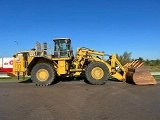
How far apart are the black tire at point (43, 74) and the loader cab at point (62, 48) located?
1142 mm

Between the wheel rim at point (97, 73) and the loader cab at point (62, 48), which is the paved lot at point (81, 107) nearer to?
the wheel rim at point (97, 73)

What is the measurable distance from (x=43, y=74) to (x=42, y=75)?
9 cm

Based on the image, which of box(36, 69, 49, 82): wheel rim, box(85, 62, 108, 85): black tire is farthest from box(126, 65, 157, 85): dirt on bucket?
box(36, 69, 49, 82): wheel rim

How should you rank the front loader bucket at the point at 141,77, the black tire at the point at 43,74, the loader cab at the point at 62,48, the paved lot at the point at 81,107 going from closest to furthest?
the paved lot at the point at 81,107, the front loader bucket at the point at 141,77, the black tire at the point at 43,74, the loader cab at the point at 62,48

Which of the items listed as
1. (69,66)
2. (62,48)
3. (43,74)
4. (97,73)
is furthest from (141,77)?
(43,74)

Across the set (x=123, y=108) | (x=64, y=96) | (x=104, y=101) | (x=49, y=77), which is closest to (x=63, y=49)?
(x=49, y=77)

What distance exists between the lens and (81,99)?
13016 millimetres

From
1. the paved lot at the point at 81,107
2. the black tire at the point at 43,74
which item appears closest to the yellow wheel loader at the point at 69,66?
the black tire at the point at 43,74

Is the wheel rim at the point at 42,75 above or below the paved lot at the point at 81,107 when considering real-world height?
above

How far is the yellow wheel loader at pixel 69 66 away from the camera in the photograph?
19891 millimetres

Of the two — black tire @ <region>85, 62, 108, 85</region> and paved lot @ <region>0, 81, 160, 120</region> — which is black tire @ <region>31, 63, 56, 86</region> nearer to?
black tire @ <region>85, 62, 108, 85</region>

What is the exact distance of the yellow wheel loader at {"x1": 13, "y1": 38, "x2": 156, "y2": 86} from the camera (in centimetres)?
1989

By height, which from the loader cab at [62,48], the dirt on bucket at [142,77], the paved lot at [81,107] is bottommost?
the paved lot at [81,107]

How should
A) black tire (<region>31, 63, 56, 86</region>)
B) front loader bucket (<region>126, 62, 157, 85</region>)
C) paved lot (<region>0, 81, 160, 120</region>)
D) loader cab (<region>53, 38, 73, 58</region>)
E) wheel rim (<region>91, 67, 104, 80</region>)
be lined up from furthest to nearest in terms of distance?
1. loader cab (<region>53, 38, 73, 58</region>)
2. wheel rim (<region>91, 67, 104, 80</region>)
3. black tire (<region>31, 63, 56, 86</region>)
4. front loader bucket (<region>126, 62, 157, 85</region>)
5. paved lot (<region>0, 81, 160, 120</region>)
